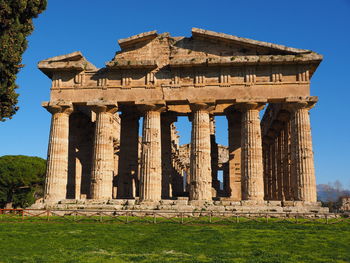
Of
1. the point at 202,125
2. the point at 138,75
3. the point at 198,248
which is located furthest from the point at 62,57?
the point at 198,248

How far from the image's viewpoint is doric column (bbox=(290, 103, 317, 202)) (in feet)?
80.9

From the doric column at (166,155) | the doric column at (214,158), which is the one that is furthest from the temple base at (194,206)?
the doric column at (214,158)

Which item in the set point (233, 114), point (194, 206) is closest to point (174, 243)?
point (194, 206)

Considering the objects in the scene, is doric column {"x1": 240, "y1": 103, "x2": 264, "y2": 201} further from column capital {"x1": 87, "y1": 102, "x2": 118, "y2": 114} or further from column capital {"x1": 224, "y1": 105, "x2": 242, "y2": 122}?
column capital {"x1": 87, "y1": 102, "x2": 118, "y2": 114}

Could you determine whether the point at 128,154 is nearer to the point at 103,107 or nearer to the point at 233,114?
the point at 103,107

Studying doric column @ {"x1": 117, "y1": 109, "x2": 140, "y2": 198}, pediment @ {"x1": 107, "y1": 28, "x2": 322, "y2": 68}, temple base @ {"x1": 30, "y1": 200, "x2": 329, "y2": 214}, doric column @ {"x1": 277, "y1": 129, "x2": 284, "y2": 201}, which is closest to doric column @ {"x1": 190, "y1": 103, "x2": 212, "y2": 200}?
temple base @ {"x1": 30, "y1": 200, "x2": 329, "y2": 214}

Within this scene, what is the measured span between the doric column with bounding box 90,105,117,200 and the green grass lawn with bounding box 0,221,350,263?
761 centimetres

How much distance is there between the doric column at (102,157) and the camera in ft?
86.0

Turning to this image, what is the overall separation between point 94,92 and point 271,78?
41.0 feet

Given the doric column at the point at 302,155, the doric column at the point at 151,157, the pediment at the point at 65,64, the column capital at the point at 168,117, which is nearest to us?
the doric column at the point at 302,155

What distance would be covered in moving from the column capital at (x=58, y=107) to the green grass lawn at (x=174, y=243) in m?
11.0

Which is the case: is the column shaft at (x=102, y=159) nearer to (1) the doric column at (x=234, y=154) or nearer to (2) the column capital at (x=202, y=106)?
(2) the column capital at (x=202, y=106)

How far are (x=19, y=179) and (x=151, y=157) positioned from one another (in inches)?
1009

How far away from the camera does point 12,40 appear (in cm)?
1864
